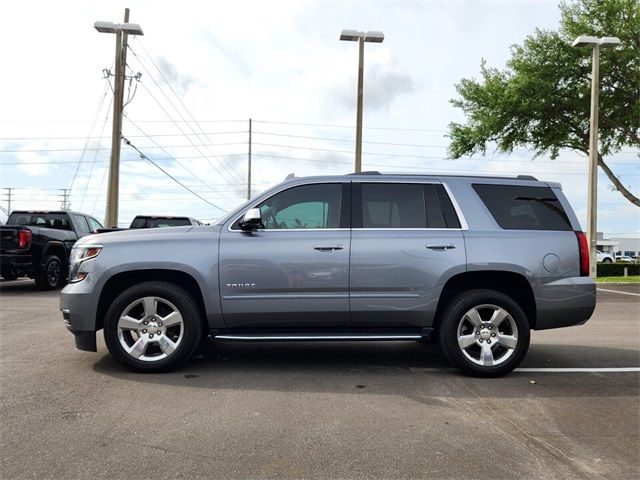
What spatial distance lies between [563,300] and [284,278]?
274 cm

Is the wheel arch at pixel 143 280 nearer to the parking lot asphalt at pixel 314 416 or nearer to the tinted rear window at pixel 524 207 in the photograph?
the parking lot asphalt at pixel 314 416

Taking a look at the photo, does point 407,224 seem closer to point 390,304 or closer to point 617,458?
point 390,304

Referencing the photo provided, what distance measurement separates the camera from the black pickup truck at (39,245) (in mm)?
11711

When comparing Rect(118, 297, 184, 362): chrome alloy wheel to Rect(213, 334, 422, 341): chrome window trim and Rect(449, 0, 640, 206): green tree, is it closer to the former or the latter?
Rect(213, 334, 422, 341): chrome window trim

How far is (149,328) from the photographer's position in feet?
Result: 16.6

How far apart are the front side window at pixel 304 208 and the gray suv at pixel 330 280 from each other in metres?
0.01

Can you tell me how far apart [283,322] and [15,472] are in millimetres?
2535

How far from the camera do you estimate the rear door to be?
5074 millimetres

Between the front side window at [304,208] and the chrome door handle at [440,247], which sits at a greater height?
the front side window at [304,208]

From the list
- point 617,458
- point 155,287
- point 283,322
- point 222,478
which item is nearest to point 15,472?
point 222,478

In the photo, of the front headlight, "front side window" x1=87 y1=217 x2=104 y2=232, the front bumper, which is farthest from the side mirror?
"front side window" x1=87 y1=217 x2=104 y2=232

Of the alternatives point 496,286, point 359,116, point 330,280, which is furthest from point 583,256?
point 359,116

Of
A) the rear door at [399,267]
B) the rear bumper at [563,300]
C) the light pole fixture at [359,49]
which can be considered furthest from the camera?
the light pole fixture at [359,49]

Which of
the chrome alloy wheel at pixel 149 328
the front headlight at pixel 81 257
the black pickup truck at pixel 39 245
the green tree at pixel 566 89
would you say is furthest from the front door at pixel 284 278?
the green tree at pixel 566 89
